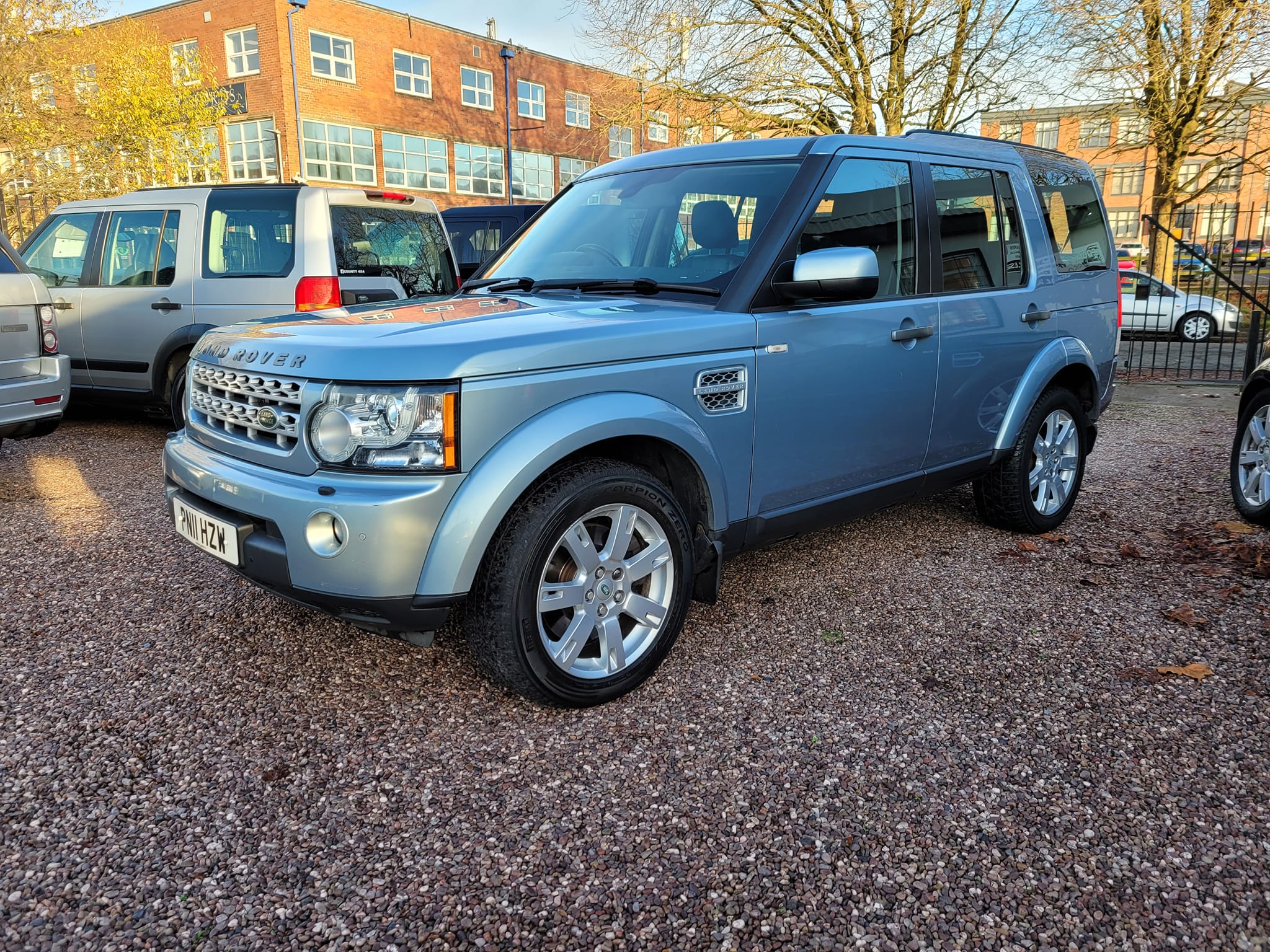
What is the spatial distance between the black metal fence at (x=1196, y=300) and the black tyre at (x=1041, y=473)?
6478 mm

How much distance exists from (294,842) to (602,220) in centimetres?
269

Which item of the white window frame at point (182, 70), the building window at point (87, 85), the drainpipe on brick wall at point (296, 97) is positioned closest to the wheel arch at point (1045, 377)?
the building window at point (87, 85)

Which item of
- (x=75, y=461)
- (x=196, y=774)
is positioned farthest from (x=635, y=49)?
(x=196, y=774)

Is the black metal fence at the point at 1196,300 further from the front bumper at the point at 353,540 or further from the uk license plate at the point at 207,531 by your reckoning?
the uk license plate at the point at 207,531

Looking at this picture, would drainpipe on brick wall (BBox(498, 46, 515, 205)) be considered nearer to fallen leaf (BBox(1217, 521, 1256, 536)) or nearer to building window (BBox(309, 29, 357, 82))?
building window (BBox(309, 29, 357, 82))

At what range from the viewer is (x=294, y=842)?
7.23 feet

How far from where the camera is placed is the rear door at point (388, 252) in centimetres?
664

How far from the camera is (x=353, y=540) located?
2.38 meters

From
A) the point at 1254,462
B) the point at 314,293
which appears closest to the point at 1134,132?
the point at 1254,462

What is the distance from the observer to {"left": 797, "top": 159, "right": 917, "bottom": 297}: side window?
335cm

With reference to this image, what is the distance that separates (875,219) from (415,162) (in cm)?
3655

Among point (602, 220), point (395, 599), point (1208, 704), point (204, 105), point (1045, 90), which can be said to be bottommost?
point (1208, 704)

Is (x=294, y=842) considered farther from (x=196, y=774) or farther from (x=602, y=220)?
(x=602, y=220)

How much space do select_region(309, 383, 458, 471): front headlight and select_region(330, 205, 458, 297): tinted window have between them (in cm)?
459
